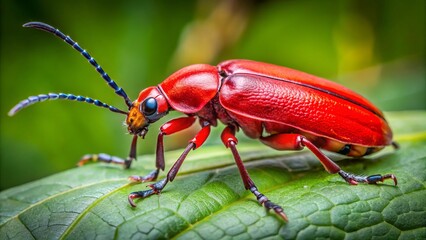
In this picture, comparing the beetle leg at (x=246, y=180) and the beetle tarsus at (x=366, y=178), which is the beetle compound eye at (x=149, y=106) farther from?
the beetle tarsus at (x=366, y=178)

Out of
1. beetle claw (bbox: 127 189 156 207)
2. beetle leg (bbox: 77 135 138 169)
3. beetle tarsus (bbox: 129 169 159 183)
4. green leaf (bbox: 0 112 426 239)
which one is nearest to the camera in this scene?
green leaf (bbox: 0 112 426 239)

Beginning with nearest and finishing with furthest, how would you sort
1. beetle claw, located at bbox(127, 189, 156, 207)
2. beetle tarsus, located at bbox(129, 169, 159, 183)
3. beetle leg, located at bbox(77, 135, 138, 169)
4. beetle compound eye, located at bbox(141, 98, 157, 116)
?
beetle claw, located at bbox(127, 189, 156, 207) < beetle tarsus, located at bbox(129, 169, 159, 183) < beetle compound eye, located at bbox(141, 98, 157, 116) < beetle leg, located at bbox(77, 135, 138, 169)

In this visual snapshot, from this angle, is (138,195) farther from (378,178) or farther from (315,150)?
(378,178)

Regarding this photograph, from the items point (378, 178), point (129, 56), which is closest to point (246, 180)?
point (378, 178)

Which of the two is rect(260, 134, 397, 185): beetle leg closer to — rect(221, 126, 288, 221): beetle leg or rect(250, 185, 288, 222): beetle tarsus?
rect(221, 126, 288, 221): beetle leg

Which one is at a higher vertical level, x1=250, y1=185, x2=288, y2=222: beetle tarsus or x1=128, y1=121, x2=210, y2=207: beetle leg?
x1=128, y1=121, x2=210, y2=207: beetle leg

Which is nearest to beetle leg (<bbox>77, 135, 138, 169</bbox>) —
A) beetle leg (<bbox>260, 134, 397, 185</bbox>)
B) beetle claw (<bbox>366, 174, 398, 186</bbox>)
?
beetle leg (<bbox>260, 134, 397, 185</bbox>)
